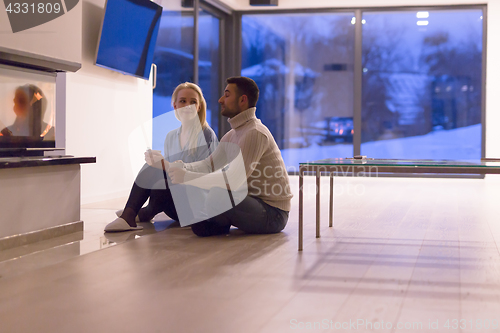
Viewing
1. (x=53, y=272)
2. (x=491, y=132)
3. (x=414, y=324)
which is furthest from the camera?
(x=491, y=132)

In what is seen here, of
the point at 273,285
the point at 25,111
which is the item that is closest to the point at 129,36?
the point at 25,111

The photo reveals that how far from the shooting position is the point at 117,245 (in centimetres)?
249

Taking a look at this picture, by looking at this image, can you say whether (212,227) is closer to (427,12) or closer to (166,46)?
(166,46)

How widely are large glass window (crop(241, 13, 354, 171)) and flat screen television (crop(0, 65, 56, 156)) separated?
4.96 metres

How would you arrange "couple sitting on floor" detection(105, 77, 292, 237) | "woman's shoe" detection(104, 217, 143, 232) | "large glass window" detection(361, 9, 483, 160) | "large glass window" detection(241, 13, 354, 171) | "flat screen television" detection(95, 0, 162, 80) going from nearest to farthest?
"couple sitting on floor" detection(105, 77, 292, 237) → "woman's shoe" detection(104, 217, 143, 232) → "flat screen television" detection(95, 0, 162, 80) → "large glass window" detection(361, 9, 483, 160) → "large glass window" detection(241, 13, 354, 171)

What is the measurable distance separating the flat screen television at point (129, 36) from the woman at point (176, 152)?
1.43 metres

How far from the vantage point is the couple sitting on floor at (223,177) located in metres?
2.53

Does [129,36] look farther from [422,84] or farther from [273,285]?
[422,84]

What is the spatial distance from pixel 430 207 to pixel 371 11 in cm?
400

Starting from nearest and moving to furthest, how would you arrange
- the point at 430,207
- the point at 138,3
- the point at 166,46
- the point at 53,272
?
the point at 53,272, the point at 430,207, the point at 138,3, the point at 166,46

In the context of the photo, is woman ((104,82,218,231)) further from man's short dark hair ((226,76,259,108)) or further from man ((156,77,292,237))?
man's short dark hair ((226,76,259,108))

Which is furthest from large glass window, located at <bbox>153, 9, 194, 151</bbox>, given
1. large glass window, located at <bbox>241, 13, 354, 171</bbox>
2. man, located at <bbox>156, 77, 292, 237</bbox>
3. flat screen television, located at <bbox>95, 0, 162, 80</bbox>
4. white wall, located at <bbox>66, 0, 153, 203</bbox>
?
man, located at <bbox>156, 77, 292, 237</bbox>

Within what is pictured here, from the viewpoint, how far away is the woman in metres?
2.88

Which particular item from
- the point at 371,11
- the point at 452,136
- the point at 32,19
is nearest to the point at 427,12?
the point at 371,11
